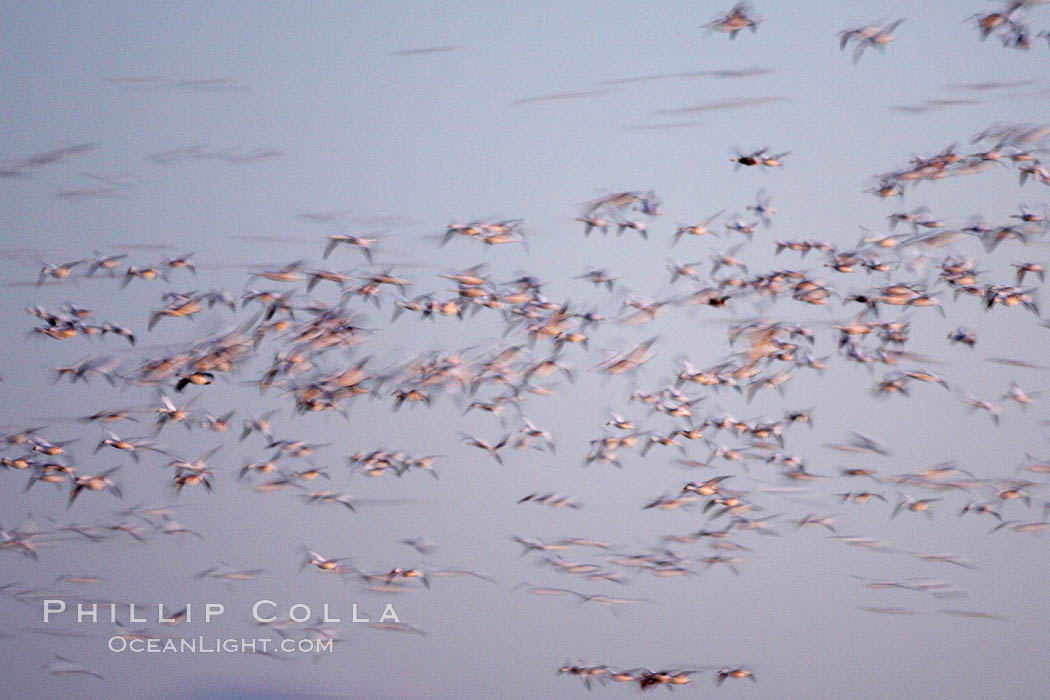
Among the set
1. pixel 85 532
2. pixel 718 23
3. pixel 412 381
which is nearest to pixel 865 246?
pixel 718 23

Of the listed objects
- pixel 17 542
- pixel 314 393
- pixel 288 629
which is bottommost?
pixel 288 629

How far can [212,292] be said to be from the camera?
12188 millimetres

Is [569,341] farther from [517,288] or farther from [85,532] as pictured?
[85,532]

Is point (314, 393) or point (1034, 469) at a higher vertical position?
point (314, 393)

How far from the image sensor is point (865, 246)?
36.9 feet

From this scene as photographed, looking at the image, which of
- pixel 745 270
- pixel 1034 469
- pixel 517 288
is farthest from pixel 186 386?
pixel 1034 469

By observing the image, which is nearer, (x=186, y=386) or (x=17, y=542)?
(x=186, y=386)

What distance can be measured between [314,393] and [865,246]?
5.06 metres

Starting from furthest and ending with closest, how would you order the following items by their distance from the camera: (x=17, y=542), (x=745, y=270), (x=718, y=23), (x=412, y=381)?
(x=17, y=542) < (x=745, y=270) < (x=412, y=381) < (x=718, y=23)

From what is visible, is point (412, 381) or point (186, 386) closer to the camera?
point (186, 386)

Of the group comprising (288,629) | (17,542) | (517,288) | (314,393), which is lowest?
(288,629)

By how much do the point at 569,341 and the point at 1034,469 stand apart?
4.52 meters

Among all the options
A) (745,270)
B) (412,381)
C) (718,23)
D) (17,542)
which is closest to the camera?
(718,23)

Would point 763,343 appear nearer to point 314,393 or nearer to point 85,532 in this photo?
point 314,393
